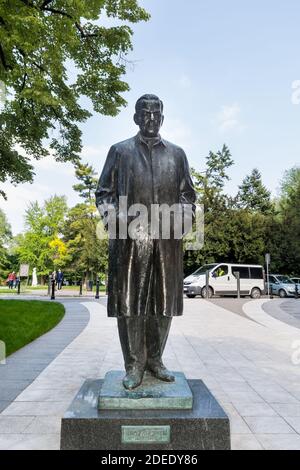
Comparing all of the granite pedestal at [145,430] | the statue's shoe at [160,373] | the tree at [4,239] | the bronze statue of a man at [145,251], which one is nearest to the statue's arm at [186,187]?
the bronze statue of a man at [145,251]

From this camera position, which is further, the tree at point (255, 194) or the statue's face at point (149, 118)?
the tree at point (255, 194)

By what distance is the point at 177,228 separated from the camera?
10.2 ft

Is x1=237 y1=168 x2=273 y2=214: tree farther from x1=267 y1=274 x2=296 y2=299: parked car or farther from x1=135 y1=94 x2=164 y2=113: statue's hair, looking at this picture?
x1=135 y1=94 x2=164 y2=113: statue's hair

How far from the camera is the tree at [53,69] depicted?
10664 millimetres

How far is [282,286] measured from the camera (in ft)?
90.6

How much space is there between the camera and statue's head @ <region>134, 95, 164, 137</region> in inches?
126

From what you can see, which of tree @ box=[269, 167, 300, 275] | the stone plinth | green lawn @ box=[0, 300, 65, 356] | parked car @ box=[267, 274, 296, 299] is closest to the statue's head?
the stone plinth

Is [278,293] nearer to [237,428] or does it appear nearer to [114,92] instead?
[114,92]

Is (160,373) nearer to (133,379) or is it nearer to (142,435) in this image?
(133,379)

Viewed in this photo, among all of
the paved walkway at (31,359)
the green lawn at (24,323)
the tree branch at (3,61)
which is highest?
the tree branch at (3,61)

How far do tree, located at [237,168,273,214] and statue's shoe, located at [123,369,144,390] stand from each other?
45.1 meters

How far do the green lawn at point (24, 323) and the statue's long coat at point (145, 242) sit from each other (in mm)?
4766

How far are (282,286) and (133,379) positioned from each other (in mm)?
26414

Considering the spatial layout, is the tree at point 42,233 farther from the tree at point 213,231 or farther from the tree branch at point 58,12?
the tree branch at point 58,12
